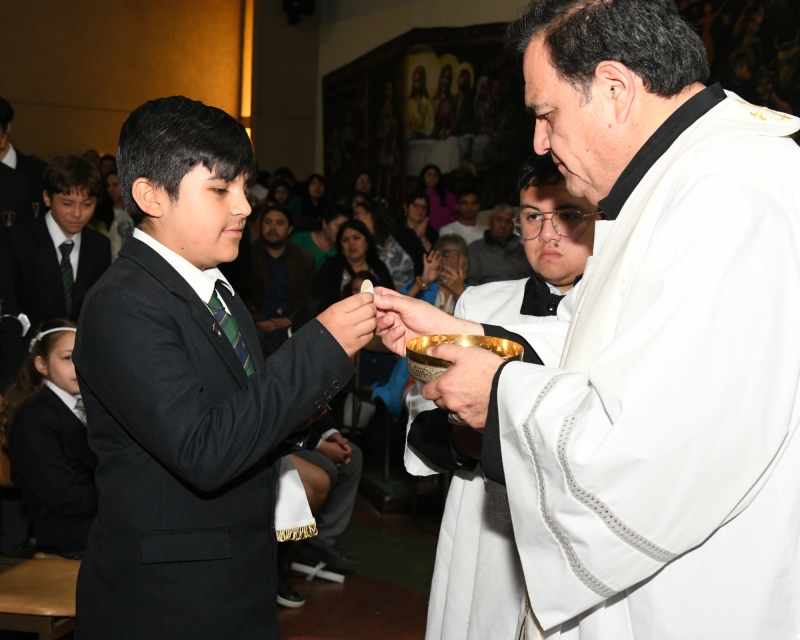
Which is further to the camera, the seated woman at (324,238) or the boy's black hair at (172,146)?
the seated woman at (324,238)

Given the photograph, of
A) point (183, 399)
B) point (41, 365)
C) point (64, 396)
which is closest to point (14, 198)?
point (41, 365)

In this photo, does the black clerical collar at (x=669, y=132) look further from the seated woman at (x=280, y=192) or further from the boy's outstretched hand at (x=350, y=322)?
the seated woman at (x=280, y=192)

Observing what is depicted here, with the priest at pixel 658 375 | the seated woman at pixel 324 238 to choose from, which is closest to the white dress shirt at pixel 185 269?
the priest at pixel 658 375

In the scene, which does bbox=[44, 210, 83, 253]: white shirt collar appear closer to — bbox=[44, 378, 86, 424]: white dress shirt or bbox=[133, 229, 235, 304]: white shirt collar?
bbox=[44, 378, 86, 424]: white dress shirt

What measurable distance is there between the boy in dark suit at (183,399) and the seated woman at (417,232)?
6168 millimetres

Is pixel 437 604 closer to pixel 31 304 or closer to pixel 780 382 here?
pixel 780 382

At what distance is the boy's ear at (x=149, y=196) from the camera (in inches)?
71.5

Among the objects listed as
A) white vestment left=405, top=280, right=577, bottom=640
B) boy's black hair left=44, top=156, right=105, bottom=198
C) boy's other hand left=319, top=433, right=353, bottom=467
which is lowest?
boy's other hand left=319, top=433, right=353, bottom=467

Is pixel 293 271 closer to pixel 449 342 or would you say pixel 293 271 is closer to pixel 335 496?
pixel 335 496

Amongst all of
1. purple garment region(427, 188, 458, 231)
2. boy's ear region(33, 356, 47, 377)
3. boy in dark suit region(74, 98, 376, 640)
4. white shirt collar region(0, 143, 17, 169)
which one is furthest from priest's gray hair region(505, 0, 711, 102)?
purple garment region(427, 188, 458, 231)

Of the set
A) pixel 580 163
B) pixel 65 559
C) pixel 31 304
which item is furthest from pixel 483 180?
pixel 580 163

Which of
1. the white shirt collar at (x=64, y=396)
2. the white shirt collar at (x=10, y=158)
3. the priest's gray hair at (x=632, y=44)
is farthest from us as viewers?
the white shirt collar at (x=10, y=158)

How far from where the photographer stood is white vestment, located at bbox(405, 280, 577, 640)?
2045 millimetres

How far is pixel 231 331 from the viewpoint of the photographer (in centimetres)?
195
